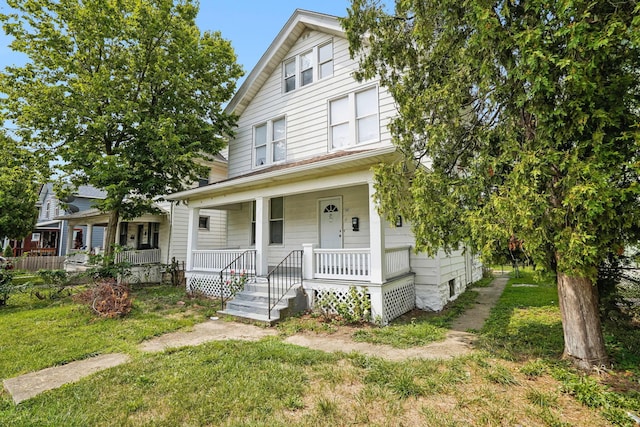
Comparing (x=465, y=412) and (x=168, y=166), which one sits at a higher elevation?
(x=168, y=166)

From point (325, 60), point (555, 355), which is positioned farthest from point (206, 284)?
point (555, 355)

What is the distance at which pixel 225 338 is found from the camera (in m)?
5.91

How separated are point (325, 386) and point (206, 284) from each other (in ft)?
24.9

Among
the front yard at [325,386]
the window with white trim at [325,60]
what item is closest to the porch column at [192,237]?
the front yard at [325,386]

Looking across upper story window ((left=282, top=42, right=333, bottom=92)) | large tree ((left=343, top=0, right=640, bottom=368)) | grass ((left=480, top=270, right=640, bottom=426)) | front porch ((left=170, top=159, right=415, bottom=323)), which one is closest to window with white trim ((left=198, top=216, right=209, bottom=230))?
front porch ((left=170, top=159, right=415, bottom=323))

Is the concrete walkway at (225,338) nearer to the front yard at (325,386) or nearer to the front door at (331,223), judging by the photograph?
the front yard at (325,386)

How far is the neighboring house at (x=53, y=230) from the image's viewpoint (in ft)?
81.4

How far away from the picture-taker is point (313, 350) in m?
5.05

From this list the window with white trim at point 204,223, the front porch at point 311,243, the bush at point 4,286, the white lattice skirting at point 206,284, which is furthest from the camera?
the window with white trim at point 204,223

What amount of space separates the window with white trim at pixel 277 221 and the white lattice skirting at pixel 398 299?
4974mm

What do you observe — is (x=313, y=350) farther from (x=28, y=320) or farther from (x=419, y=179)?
(x=28, y=320)

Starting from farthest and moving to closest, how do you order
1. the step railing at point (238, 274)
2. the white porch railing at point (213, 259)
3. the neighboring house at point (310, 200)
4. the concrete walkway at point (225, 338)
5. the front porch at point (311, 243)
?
the white porch railing at point (213, 259) < the step railing at point (238, 274) < the neighboring house at point (310, 200) < the front porch at point (311, 243) < the concrete walkway at point (225, 338)

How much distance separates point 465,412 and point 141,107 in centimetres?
1396

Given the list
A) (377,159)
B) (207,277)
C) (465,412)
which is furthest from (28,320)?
(465,412)
